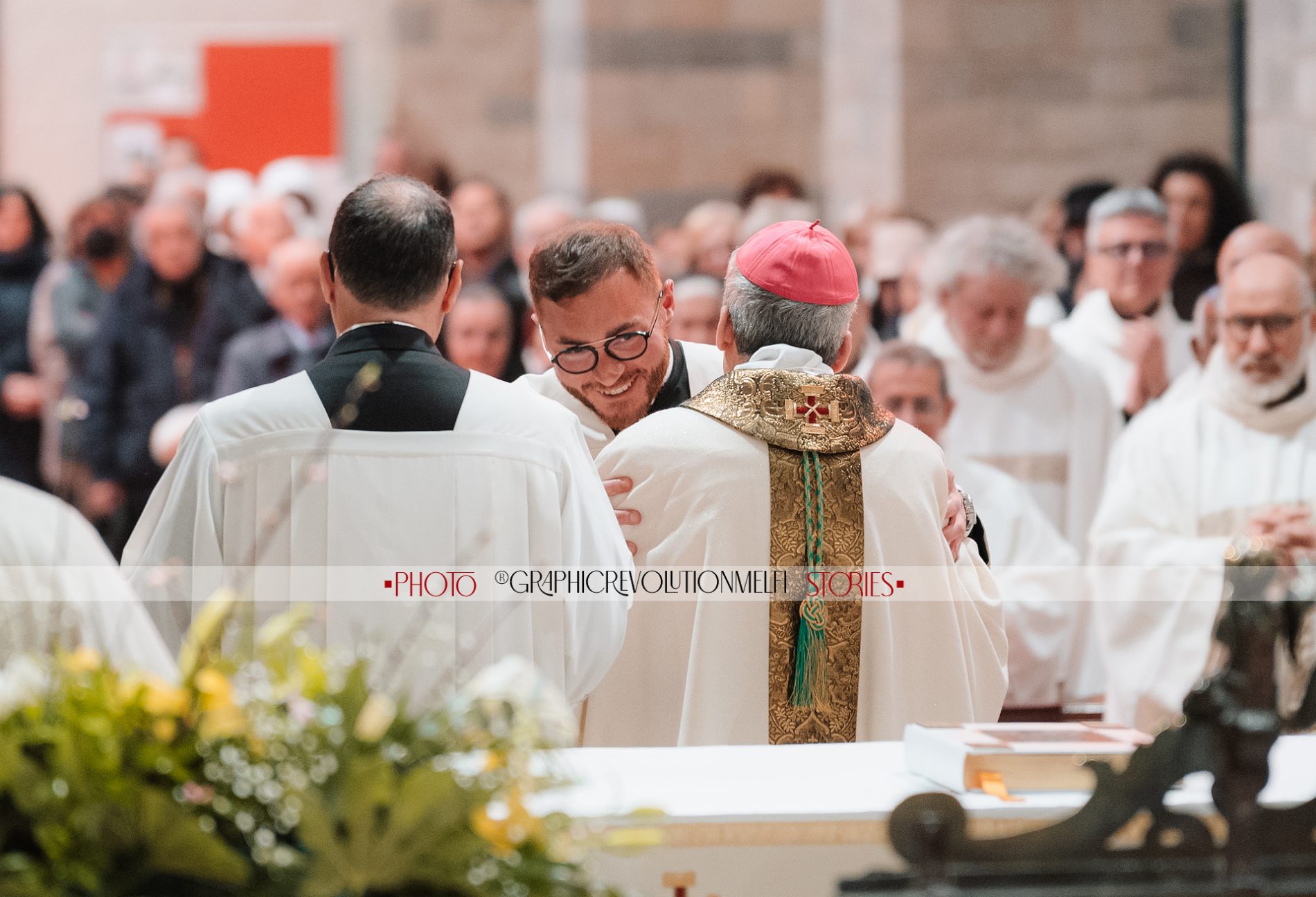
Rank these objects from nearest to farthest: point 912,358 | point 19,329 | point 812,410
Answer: point 812,410 < point 912,358 < point 19,329

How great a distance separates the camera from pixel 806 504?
3506 mm

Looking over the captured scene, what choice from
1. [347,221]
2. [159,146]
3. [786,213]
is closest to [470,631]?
[347,221]

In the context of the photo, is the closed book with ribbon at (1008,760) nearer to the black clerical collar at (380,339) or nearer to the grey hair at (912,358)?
the black clerical collar at (380,339)

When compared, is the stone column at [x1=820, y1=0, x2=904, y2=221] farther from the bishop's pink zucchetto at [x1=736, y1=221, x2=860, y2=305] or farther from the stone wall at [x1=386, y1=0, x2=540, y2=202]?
the bishop's pink zucchetto at [x1=736, y1=221, x2=860, y2=305]

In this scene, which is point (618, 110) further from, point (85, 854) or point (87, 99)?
point (85, 854)

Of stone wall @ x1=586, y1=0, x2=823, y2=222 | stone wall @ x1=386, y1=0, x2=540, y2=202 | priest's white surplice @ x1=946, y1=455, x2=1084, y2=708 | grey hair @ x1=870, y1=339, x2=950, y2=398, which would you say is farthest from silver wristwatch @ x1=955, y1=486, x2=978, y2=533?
stone wall @ x1=386, y1=0, x2=540, y2=202

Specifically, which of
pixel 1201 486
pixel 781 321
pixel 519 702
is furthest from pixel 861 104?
pixel 519 702

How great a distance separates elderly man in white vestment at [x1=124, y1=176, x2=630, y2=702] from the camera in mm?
3191

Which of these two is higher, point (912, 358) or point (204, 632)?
point (912, 358)

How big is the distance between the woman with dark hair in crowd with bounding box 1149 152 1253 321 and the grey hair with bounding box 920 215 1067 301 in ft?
6.51

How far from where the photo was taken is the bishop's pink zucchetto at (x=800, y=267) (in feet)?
11.5

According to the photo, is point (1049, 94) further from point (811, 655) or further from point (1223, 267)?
point (811, 655)

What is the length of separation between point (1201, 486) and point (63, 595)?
4.82 meters

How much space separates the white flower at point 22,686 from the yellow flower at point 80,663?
0.09ft
